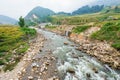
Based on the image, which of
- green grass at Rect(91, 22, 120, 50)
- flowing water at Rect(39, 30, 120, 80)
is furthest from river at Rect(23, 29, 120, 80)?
green grass at Rect(91, 22, 120, 50)

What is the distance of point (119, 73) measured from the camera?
4012 centimetres

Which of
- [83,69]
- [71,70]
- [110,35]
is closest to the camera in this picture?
[71,70]

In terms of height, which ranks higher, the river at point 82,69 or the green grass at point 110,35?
the green grass at point 110,35

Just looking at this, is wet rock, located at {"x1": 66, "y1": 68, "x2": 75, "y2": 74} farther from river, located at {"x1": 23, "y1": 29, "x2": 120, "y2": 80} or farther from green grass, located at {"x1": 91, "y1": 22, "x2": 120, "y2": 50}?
green grass, located at {"x1": 91, "y1": 22, "x2": 120, "y2": 50}

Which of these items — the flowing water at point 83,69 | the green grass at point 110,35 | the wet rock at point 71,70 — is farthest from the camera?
the green grass at point 110,35

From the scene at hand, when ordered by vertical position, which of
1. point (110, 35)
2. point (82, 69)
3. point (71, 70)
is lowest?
point (82, 69)

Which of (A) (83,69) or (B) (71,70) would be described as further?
(A) (83,69)

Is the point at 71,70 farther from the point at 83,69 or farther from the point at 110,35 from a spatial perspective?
the point at 110,35

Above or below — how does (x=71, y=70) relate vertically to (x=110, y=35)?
below

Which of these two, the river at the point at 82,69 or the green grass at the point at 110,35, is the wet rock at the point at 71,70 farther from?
the green grass at the point at 110,35

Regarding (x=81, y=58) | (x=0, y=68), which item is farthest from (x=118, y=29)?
(x=0, y=68)

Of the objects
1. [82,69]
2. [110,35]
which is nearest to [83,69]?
[82,69]

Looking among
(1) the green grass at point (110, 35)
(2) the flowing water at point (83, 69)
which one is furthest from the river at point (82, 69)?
(1) the green grass at point (110, 35)

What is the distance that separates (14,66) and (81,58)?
18.0 m
